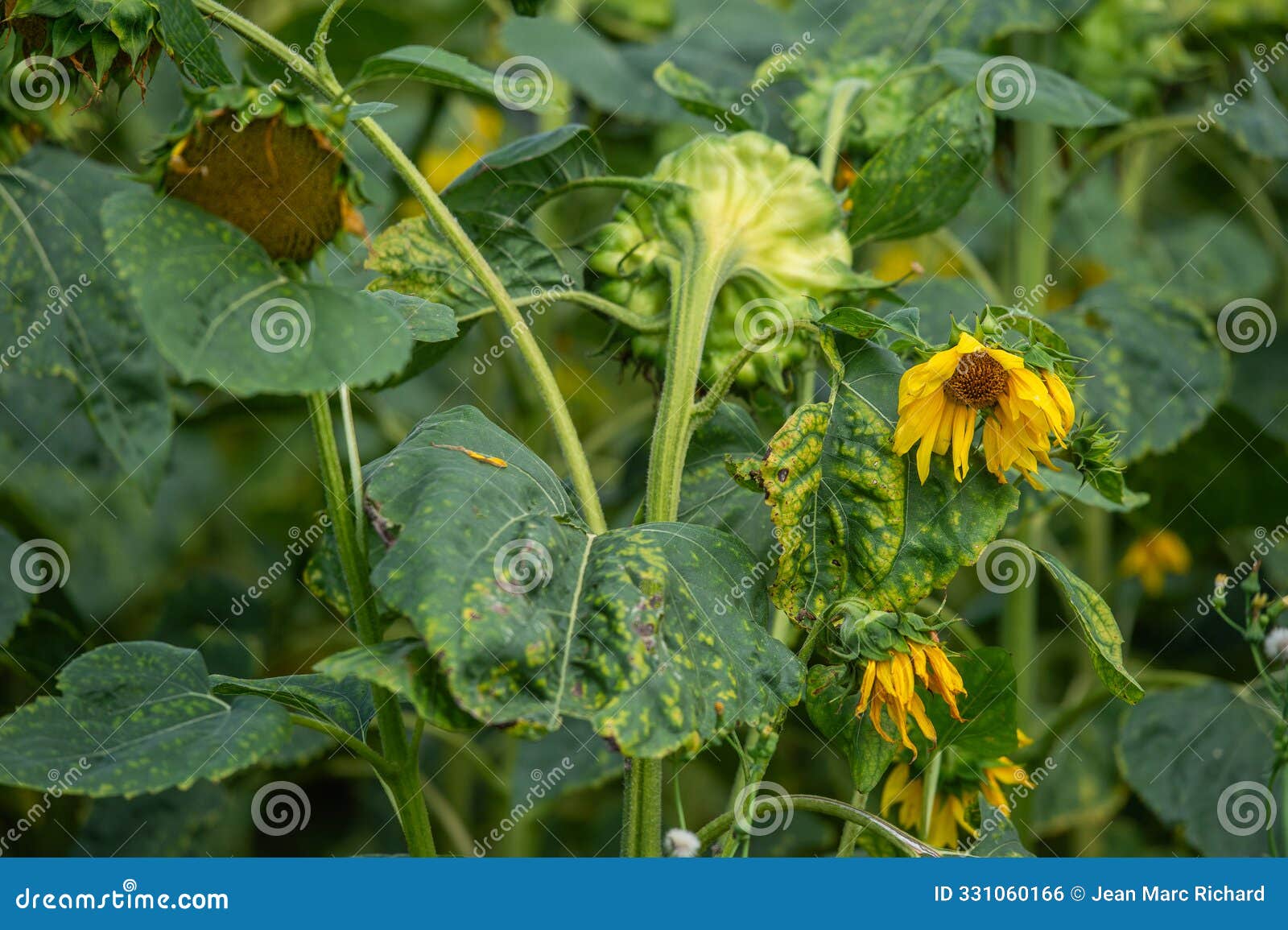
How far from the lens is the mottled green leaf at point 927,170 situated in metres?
0.77

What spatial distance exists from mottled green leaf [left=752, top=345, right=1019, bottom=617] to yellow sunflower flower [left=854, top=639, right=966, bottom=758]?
31mm

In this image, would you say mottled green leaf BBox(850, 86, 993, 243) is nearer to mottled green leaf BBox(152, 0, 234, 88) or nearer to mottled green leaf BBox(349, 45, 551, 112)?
mottled green leaf BBox(349, 45, 551, 112)

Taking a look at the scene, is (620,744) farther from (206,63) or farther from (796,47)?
(796,47)

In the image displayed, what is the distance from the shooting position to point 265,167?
1.70 feet

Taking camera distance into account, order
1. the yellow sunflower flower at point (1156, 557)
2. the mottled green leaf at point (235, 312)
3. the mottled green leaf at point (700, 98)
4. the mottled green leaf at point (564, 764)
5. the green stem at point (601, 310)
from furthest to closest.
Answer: the yellow sunflower flower at point (1156, 557) → the mottled green leaf at point (564, 764) → the mottled green leaf at point (700, 98) → the green stem at point (601, 310) → the mottled green leaf at point (235, 312)

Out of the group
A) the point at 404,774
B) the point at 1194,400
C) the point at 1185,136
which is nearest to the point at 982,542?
the point at 404,774

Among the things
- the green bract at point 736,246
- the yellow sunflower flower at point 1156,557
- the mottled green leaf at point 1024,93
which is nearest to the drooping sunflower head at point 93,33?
the green bract at point 736,246

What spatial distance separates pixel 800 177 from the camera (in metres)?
0.72

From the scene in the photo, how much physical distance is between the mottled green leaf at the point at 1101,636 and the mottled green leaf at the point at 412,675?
323 millimetres

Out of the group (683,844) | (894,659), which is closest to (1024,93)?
(894,659)

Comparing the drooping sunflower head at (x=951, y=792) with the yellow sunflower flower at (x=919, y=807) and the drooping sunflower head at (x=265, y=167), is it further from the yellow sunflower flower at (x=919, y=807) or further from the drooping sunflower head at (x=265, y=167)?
the drooping sunflower head at (x=265, y=167)

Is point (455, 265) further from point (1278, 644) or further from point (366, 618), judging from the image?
point (1278, 644)

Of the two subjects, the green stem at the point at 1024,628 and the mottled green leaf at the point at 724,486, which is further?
the green stem at the point at 1024,628

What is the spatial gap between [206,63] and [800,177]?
341mm
